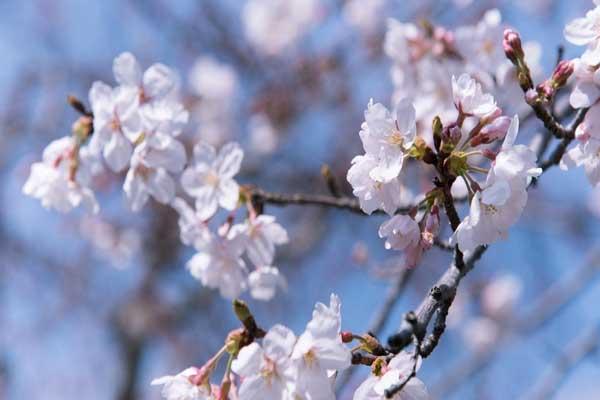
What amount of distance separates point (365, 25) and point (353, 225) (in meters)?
1.91

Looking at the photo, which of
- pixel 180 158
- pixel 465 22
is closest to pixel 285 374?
pixel 180 158

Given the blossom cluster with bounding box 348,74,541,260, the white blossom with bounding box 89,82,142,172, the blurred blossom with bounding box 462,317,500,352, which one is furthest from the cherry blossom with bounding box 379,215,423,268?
the blurred blossom with bounding box 462,317,500,352

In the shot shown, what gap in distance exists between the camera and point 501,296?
5.46 m

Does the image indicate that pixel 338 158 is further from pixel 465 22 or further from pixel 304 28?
pixel 465 22

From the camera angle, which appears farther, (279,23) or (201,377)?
(279,23)

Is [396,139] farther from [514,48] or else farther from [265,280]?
[265,280]

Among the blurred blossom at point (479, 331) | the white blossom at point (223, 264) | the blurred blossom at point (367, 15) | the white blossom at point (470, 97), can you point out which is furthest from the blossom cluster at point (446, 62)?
the blurred blossom at point (479, 331)

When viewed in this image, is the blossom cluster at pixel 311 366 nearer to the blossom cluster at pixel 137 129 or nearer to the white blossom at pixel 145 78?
the blossom cluster at pixel 137 129

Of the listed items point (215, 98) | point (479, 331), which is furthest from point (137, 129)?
point (479, 331)

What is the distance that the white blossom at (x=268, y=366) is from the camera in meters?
1.08

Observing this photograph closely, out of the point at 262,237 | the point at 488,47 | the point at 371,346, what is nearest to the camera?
the point at 371,346

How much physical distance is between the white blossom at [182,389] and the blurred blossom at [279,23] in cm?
540

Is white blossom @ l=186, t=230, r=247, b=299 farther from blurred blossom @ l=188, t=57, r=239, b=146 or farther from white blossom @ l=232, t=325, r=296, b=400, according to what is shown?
blurred blossom @ l=188, t=57, r=239, b=146

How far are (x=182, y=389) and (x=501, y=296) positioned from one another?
467 cm
